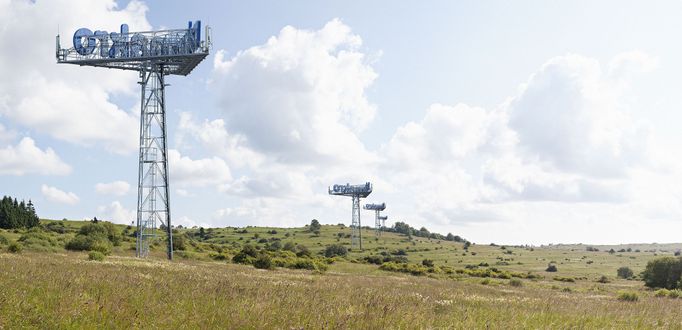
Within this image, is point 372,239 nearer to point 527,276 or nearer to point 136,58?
point 527,276

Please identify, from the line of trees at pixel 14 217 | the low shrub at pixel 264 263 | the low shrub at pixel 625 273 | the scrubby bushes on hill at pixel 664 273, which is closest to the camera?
the low shrub at pixel 264 263

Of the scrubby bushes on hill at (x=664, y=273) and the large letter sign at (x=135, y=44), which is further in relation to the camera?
the scrubby bushes on hill at (x=664, y=273)

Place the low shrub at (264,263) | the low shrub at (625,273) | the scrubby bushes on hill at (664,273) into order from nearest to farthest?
the low shrub at (264,263), the scrubby bushes on hill at (664,273), the low shrub at (625,273)

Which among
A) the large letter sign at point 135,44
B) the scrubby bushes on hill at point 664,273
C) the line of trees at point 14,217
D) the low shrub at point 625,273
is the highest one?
the large letter sign at point 135,44

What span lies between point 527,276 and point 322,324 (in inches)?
2590

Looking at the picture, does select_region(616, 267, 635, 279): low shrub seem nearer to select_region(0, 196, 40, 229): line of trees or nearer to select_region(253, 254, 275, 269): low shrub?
select_region(253, 254, 275, 269): low shrub

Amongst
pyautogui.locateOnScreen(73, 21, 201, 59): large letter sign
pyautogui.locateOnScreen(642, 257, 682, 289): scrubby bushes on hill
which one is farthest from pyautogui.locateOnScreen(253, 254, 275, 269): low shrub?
pyautogui.locateOnScreen(642, 257, 682, 289): scrubby bushes on hill

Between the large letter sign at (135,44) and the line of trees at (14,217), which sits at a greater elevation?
the large letter sign at (135,44)

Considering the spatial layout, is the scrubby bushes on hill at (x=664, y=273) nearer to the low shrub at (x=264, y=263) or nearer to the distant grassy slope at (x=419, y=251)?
the low shrub at (x=264, y=263)

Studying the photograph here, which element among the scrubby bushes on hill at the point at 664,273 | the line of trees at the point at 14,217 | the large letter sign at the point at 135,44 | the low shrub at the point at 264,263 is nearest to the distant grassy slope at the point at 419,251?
the line of trees at the point at 14,217

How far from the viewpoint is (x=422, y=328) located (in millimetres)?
8188

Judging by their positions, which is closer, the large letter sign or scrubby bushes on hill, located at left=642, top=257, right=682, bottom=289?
the large letter sign

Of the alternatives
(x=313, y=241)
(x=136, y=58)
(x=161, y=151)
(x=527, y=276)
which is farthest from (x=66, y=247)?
(x=313, y=241)

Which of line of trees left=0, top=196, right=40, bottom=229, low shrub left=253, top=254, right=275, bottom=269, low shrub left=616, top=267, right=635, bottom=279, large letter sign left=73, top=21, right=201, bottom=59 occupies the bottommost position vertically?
low shrub left=616, top=267, right=635, bottom=279
